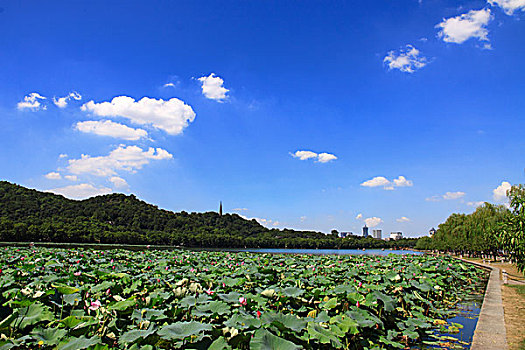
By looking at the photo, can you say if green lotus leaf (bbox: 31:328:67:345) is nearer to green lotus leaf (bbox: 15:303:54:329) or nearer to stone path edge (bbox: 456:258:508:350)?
green lotus leaf (bbox: 15:303:54:329)

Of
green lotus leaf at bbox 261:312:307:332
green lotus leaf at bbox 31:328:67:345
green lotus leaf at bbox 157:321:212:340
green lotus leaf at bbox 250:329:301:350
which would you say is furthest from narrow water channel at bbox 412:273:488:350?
green lotus leaf at bbox 31:328:67:345

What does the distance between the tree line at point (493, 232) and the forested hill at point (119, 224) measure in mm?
45916

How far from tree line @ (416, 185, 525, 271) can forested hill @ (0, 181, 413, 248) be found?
45.9m

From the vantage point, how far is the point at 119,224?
69.8 meters

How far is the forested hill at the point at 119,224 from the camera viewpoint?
4838 centimetres

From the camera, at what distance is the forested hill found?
48375 mm

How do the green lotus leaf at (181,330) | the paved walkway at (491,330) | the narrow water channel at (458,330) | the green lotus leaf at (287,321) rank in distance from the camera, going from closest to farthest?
1. the green lotus leaf at (181,330)
2. the green lotus leaf at (287,321)
3. the paved walkway at (491,330)
4. the narrow water channel at (458,330)

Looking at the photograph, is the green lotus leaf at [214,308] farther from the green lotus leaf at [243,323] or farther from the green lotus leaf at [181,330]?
the green lotus leaf at [181,330]

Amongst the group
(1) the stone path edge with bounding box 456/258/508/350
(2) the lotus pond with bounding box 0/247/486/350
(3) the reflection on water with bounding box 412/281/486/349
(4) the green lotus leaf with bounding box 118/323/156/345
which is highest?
(4) the green lotus leaf with bounding box 118/323/156/345

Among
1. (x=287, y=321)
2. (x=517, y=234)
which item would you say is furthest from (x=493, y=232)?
(x=287, y=321)

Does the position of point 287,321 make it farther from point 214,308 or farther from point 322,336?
point 214,308

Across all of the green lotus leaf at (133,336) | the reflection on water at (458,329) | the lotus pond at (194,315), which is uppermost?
the green lotus leaf at (133,336)

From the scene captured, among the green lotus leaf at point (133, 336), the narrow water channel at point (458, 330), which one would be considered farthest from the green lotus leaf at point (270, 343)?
the narrow water channel at point (458, 330)

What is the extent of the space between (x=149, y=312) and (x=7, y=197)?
70291mm
